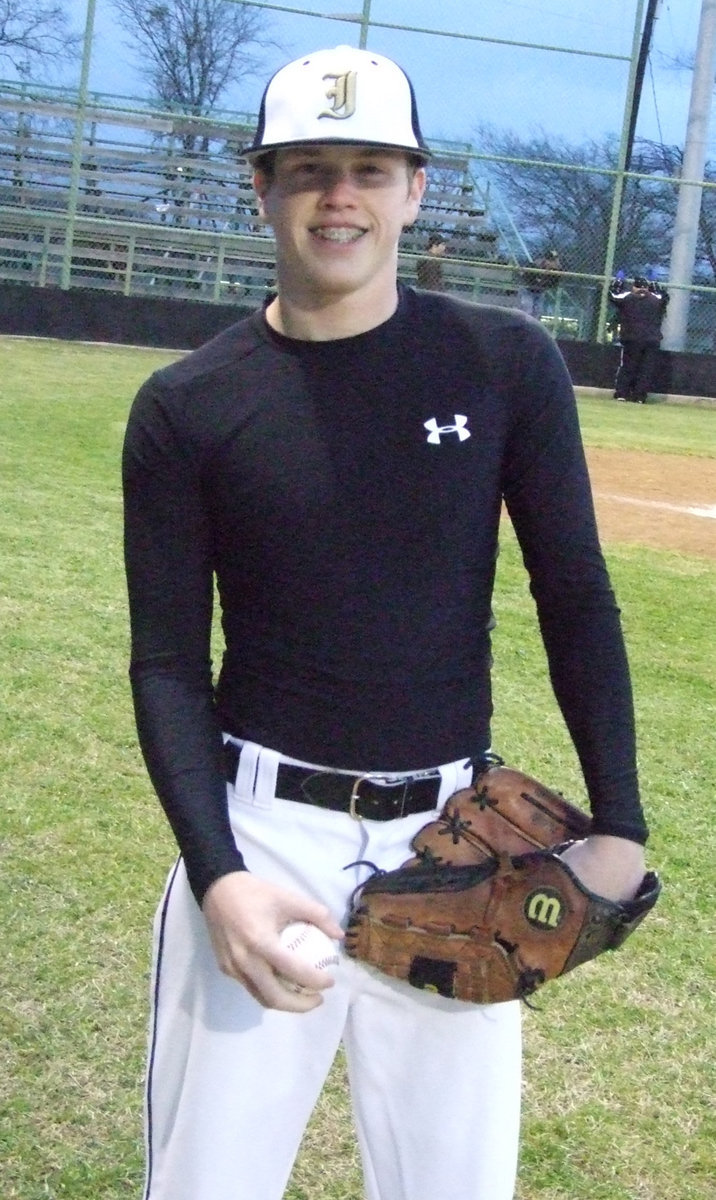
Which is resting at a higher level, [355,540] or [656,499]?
[355,540]

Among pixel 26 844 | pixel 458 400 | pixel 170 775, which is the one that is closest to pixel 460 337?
pixel 458 400

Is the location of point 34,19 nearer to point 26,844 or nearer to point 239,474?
point 26,844

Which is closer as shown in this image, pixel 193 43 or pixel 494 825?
pixel 494 825

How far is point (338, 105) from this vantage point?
5.55 ft

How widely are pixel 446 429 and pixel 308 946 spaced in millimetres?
633

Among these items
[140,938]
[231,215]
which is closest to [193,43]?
[231,215]

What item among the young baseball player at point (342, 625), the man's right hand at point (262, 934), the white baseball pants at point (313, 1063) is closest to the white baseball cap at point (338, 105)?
the young baseball player at point (342, 625)

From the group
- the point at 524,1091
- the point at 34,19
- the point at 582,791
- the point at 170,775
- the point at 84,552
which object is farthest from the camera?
the point at 34,19

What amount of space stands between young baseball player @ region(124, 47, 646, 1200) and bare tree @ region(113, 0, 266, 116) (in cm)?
1915

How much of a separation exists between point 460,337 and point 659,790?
10.8ft

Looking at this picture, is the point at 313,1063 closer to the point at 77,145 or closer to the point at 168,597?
the point at 168,597

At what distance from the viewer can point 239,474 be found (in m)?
1.75

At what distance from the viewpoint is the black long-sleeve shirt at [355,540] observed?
69.0 inches

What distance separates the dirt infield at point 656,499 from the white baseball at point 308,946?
752 cm
